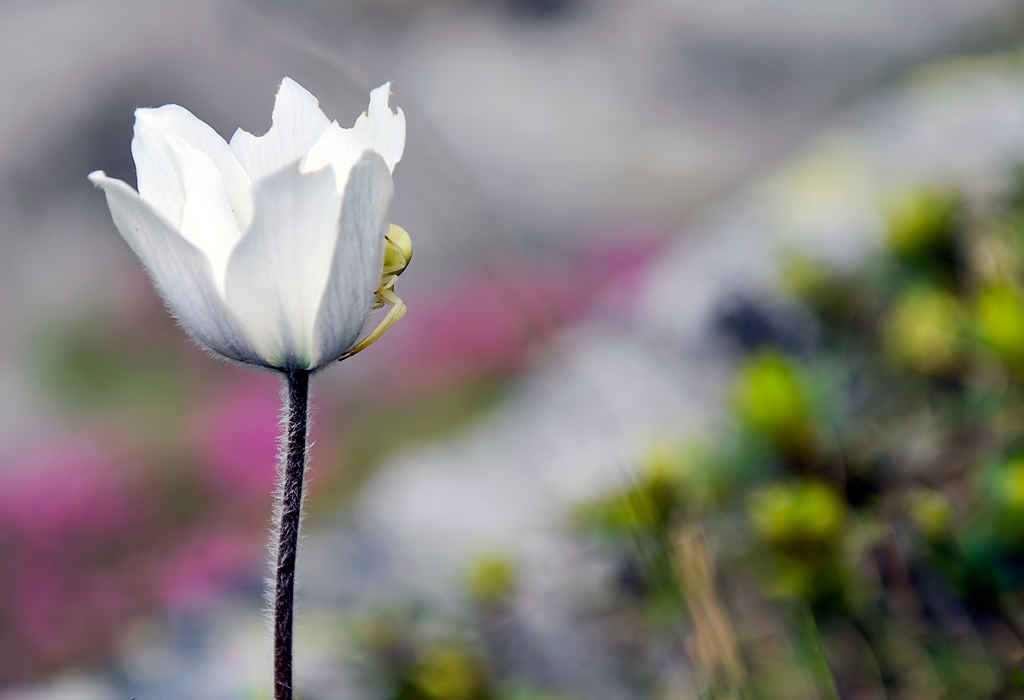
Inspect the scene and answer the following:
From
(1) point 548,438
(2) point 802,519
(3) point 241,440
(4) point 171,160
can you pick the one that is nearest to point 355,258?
(4) point 171,160

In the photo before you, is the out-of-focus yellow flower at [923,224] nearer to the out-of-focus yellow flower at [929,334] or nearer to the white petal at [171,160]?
the out-of-focus yellow flower at [929,334]

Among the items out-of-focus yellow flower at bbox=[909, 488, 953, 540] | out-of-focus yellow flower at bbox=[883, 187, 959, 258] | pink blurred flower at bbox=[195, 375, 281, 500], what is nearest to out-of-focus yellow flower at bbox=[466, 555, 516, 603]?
out-of-focus yellow flower at bbox=[909, 488, 953, 540]

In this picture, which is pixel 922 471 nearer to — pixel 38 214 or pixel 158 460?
pixel 158 460

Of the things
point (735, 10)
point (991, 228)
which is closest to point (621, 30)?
point (735, 10)

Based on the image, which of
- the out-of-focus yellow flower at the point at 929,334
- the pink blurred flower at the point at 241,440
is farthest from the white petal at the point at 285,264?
the pink blurred flower at the point at 241,440

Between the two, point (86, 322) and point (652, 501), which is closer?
point (652, 501)

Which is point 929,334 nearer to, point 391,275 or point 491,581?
point 491,581
